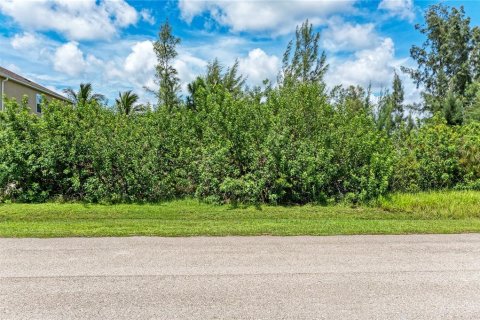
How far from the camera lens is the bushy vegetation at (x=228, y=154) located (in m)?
11.2

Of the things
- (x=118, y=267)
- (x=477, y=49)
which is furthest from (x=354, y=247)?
(x=477, y=49)

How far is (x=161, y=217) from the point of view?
9305mm

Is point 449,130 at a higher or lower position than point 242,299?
higher

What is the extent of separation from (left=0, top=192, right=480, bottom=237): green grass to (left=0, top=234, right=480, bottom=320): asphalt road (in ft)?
1.88

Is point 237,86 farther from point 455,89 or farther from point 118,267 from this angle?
point 455,89

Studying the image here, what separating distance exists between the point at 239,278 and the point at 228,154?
737cm

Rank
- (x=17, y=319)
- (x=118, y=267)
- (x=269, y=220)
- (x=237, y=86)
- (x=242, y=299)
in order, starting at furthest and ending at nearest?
(x=237, y=86)
(x=269, y=220)
(x=118, y=267)
(x=242, y=299)
(x=17, y=319)

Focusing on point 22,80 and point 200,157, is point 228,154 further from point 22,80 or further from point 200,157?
point 22,80

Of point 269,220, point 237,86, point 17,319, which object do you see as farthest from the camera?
point 237,86

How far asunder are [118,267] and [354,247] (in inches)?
160

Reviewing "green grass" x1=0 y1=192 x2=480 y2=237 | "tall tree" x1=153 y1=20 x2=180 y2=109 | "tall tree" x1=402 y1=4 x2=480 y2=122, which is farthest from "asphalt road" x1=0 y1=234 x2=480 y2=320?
"tall tree" x1=402 y1=4 x2=480 y2=122

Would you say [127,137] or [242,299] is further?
[127,137]

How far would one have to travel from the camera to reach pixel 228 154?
11914 millimetres

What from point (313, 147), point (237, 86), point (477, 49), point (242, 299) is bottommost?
point (242, 299)
